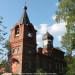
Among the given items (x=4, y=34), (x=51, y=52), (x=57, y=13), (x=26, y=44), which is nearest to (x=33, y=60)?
(x=26, y=44)

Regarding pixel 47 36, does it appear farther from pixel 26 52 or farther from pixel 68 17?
pixel 68 17

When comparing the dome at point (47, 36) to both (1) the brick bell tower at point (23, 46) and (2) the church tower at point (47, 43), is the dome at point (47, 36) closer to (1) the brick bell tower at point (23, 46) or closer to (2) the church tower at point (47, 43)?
(2) the church tower at point (47, 43)

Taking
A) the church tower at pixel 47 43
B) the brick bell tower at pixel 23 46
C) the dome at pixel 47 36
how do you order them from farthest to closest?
1. the dome at pixel 47 36
2. the church tower at pixel 47 43
3. the brick bell tower at pixel 23 46

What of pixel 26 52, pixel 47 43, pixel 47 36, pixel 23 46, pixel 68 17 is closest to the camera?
pixel 68 17

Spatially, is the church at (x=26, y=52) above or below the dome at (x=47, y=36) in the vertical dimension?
below

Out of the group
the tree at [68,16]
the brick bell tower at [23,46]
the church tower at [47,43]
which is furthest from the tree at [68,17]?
the church tower at [47,43]

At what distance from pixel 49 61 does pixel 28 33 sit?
7035mm

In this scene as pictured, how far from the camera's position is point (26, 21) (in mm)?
46062

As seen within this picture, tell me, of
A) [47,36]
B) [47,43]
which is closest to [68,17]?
[47,36]

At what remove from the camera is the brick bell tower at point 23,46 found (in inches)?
1692

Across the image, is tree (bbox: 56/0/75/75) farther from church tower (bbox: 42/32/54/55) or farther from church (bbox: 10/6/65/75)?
church tower (bbox: 42/32/54/55)

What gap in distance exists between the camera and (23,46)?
143 feet

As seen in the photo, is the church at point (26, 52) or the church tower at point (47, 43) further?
the church tower at point (47, 43)

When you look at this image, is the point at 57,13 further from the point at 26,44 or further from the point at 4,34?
the point at 26,44
